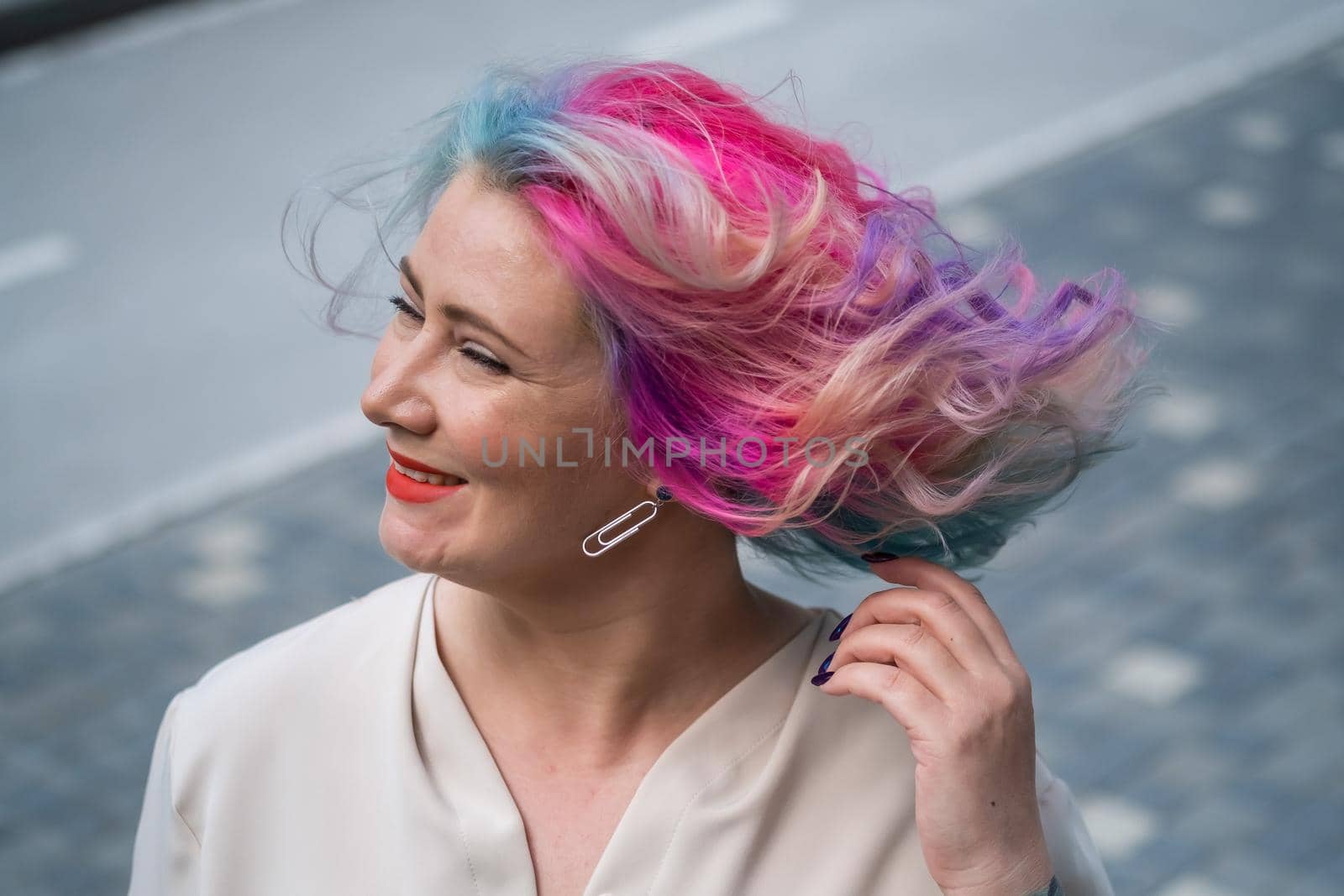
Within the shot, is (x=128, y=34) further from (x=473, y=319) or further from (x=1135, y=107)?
(x=473, y=319)

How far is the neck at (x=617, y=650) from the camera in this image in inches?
77.9

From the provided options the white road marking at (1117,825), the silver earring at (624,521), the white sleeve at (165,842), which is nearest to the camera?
the silver earring at (624,521)

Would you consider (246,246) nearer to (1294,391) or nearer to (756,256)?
(1294,391)

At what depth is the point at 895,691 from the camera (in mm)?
1840

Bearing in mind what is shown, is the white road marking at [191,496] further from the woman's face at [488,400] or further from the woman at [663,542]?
the woman's face at [488,400]

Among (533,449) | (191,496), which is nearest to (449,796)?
(533,449)

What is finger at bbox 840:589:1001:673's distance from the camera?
184cm

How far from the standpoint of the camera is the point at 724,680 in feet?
6.73

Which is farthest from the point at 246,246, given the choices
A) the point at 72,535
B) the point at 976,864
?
the point at 976,864

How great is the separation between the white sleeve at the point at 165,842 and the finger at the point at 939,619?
32.7 inches

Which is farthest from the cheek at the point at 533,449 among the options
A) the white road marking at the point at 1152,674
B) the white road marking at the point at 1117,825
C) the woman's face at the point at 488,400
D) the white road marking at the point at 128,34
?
the white road marking at the point at 128,34

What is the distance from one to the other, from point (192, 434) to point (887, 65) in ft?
12.0

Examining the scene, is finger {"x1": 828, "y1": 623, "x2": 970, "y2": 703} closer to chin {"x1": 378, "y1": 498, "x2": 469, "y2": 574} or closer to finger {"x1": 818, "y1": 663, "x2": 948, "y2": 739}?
finger {"x1": 818, "y1": 663, "x2": 948, "y2": 739}

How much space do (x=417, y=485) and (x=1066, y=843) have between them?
905 millimetres
